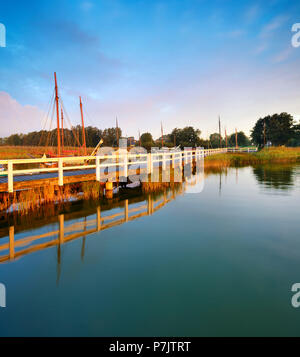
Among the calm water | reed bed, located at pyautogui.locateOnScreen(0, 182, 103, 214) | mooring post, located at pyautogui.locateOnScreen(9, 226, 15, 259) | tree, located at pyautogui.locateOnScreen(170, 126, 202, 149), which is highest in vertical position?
tree, located at pyautogui.locateOnScreen(170, 126, 202, 149)

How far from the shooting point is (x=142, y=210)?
1044 cm

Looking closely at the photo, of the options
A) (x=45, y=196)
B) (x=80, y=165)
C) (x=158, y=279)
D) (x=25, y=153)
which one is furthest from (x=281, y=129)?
(x=158, y=279)

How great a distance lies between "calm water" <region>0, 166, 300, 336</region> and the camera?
338cm

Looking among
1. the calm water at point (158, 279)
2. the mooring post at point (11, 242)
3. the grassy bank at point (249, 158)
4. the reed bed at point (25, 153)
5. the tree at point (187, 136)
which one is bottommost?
the calm water at point (158, 279)

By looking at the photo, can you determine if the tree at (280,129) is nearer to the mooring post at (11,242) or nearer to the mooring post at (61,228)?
the mooring post at (61,228)

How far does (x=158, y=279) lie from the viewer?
4578 mm

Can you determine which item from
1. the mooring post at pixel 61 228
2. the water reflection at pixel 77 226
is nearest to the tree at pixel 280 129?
the water reflection at pixel 77 226

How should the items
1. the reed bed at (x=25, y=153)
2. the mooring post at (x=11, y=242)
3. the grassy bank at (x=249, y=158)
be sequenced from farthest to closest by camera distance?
1. the reed bed at (x=25, y=153)
2. the grassy bank at (x=249, y=158)
3. the mooring post at (x=11, y=242)

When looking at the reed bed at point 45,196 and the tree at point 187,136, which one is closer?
the reed bed at point 45,196

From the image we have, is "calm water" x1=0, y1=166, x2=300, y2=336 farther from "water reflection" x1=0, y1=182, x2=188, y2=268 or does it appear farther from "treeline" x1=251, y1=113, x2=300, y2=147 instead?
"treeline" x1=251, y1=113, x2=300, y2=147

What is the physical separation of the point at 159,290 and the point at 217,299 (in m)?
1.02

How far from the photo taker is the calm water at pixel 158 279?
3.38 metres

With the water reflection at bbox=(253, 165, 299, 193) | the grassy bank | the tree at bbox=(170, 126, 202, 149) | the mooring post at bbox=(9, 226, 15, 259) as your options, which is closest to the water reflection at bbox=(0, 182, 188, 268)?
the mooring post at bbox=(9, 226, 15, 259)
